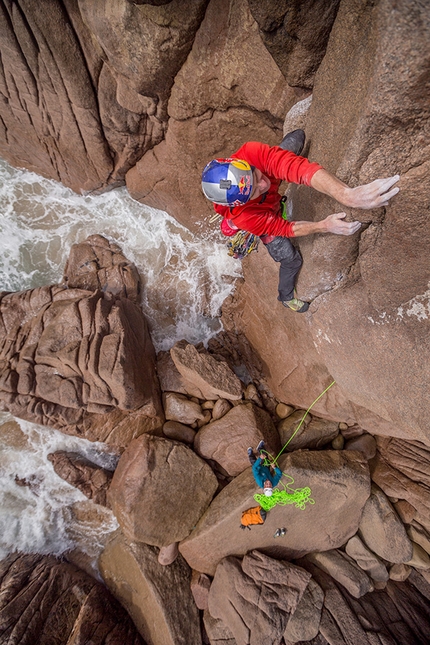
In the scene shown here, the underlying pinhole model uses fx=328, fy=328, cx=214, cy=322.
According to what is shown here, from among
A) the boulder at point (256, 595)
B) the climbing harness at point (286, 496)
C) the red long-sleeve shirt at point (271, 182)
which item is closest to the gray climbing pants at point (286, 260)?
the red long-sleeve shirt at point (271, 182)

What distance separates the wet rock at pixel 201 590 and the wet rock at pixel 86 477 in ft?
6.44

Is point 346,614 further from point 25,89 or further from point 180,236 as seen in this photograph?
point 25,89

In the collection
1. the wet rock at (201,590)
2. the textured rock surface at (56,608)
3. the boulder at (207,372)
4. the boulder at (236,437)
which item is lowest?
the wet rock at (201,590)

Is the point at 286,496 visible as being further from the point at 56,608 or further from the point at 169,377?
the point at 56,608

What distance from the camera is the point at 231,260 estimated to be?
20.9 feet

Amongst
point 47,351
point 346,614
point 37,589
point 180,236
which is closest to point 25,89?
point 180,236

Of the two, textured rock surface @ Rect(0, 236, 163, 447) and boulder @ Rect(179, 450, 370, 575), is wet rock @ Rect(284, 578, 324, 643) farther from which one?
textured rock surface @ Rect(0, 236, 163, 447)

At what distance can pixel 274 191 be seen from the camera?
3260 millimetres

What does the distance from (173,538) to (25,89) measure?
23.7 feet

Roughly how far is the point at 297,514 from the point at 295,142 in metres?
4.81

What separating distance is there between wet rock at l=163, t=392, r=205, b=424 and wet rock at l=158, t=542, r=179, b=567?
1.93 m

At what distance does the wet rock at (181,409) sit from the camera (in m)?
5.39

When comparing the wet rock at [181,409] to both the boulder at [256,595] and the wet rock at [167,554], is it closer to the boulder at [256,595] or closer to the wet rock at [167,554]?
the wet rock at [167,554]

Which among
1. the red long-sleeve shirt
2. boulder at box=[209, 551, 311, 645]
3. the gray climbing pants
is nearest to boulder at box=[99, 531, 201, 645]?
boulder at box=[209, 551, 311, 645]
